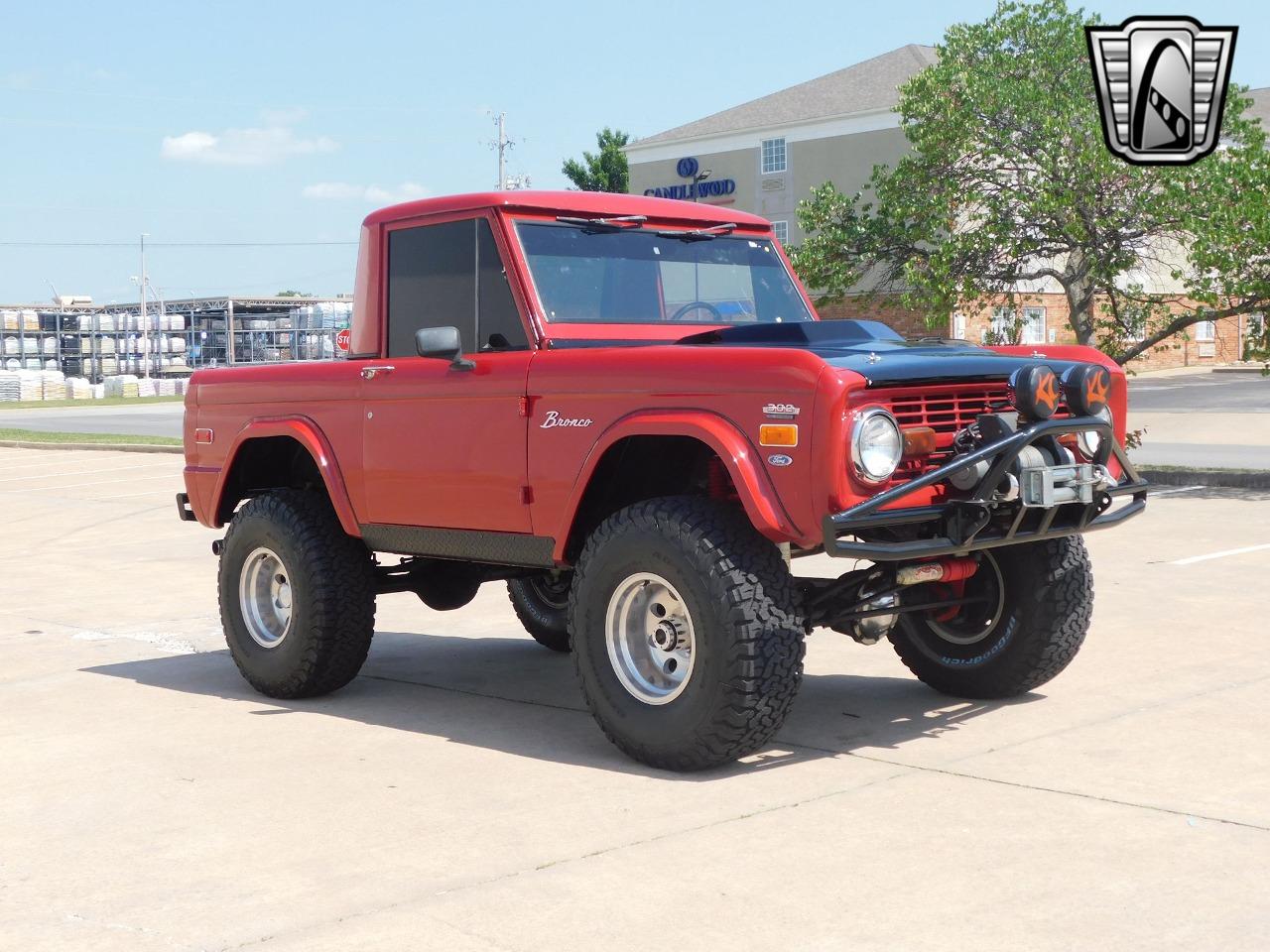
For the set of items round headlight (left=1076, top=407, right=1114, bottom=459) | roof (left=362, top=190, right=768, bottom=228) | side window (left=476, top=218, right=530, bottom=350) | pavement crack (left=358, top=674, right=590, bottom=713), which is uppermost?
roof (left=362, top=190, right=768, bottom=228)

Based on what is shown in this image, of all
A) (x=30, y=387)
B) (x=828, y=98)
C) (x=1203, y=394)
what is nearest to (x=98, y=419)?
(x=828, y=98)

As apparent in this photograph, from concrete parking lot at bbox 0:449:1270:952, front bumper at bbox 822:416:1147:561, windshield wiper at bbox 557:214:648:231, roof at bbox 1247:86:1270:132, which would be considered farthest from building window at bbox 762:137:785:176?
front bumper at bbox 822:416:1147:561

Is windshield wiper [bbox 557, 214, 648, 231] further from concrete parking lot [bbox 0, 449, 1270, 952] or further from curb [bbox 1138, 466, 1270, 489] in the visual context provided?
curb [bbox 1138, 466, 1270, 489]

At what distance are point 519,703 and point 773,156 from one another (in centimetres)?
4639

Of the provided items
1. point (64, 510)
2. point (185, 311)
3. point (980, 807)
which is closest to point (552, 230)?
point (980, 807)

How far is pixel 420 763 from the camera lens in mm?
5926

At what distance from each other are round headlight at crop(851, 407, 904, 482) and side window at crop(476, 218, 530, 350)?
66.9 inches

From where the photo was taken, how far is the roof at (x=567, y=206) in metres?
6.67

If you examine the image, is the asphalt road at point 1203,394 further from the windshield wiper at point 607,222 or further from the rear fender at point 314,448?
Result: the rear fender at point 314,448

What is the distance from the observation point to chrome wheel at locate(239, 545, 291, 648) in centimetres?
738

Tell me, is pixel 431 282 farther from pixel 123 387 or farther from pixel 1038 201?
pixel 123 387

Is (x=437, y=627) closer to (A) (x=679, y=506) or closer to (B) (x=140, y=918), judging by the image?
(A) (x=679, y=506)

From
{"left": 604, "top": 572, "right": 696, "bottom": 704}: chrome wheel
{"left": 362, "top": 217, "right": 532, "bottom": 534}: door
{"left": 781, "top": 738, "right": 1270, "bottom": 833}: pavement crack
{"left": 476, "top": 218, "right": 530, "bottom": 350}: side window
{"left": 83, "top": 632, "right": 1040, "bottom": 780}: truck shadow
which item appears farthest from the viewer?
{"left": 476, "top": 218, "right": 530, "bottom": 350}: side window

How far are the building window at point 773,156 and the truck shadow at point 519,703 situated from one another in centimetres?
4442
